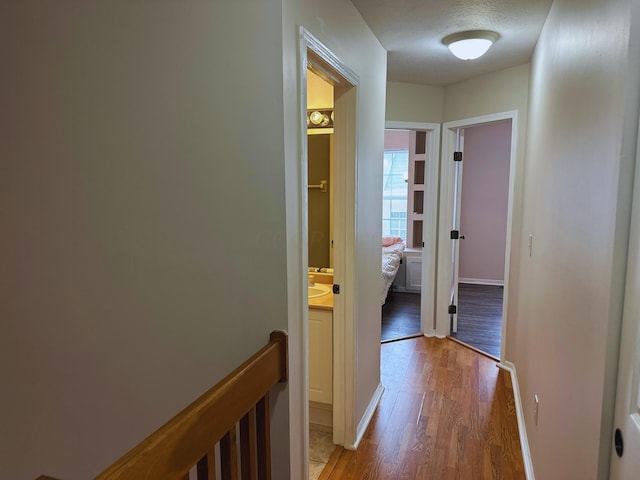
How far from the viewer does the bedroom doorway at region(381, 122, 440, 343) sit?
4109 mm

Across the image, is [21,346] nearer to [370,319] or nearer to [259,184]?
[259,184]

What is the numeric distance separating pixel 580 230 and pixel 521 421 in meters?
1.77

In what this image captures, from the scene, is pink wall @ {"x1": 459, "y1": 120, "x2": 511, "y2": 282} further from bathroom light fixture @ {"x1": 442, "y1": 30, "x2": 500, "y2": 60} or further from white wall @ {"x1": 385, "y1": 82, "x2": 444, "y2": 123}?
bathroom light fixture @ {"x1": 442, "y1": 30, "x2": 500, "y2": 60}

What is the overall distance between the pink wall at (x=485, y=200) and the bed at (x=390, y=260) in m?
1.22

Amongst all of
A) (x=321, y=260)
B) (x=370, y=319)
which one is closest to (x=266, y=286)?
(x=370, y=319)

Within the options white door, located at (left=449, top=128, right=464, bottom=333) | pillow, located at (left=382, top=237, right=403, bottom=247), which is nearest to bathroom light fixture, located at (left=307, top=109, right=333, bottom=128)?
white door, located at (left=449, top=128, right=464, bottom=333)

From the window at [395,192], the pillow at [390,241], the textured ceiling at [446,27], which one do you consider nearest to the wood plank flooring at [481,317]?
the pillow at [390,241]

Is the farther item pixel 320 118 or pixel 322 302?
pixel 320 118

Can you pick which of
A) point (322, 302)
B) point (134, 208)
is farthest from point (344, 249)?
point (134, 208)

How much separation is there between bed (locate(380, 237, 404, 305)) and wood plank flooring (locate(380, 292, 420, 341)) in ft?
0.72

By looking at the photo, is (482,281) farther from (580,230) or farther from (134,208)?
(134,208)

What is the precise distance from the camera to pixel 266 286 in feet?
5.01

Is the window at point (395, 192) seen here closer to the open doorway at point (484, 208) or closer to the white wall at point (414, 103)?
the open doorway at point (484, 208)

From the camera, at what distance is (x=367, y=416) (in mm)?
2777
